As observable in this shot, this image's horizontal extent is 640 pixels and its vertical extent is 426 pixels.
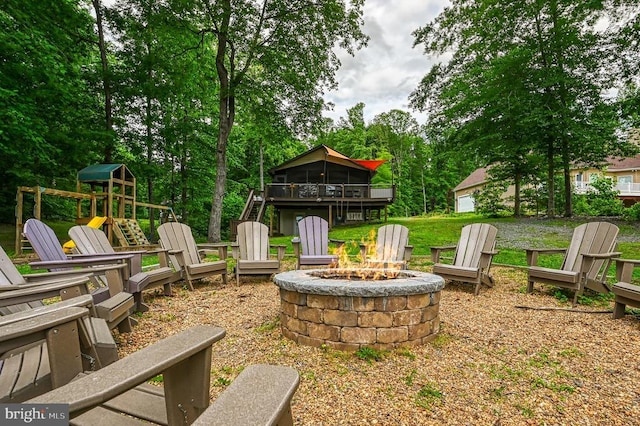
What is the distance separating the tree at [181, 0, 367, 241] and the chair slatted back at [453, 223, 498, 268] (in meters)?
8.13

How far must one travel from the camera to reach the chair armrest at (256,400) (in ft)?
2.61

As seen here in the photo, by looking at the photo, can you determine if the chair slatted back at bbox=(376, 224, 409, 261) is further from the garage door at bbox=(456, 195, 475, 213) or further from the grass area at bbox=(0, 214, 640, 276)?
the garage door at bbox=(456, 195, 475, 213)

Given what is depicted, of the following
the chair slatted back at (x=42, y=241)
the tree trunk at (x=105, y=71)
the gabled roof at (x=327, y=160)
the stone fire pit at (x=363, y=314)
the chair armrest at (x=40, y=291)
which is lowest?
the stone fire pit at (x=363, y=314)

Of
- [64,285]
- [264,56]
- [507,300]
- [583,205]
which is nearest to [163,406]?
[64,285]

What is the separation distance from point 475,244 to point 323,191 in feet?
38.1

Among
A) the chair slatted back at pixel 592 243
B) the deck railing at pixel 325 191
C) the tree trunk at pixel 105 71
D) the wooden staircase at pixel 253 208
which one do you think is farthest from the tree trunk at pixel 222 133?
the chair slatted back at pixel 592 243

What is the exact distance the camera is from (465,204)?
2842 centimetres

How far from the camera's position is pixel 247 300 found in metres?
4.34

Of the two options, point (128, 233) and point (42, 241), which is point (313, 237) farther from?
point (128, 233)

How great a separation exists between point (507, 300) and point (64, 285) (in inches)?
184

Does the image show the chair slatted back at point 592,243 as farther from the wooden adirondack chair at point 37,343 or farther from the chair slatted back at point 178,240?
the chair slatted back at point 178,240

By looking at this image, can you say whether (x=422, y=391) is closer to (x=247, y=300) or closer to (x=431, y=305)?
(x=431, y=305)

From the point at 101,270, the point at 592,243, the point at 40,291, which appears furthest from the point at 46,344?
the point at 592,243

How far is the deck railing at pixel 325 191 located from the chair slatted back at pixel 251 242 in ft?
32.2
